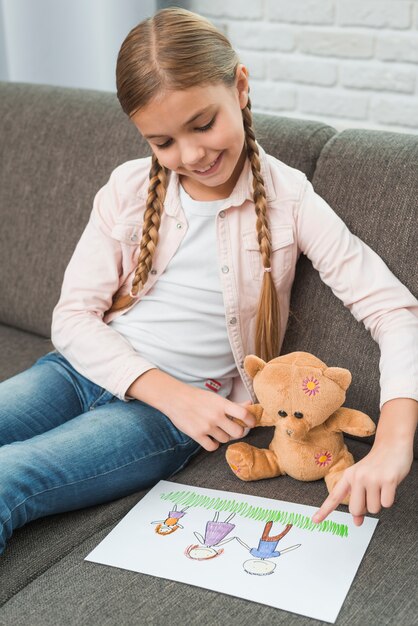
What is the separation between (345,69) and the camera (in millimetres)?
2156

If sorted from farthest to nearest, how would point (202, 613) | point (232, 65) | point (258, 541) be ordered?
point (232, 65) < point (258, 541) < point (202, 613)

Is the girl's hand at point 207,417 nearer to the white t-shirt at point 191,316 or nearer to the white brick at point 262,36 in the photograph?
the white t-shirt at point 191,316

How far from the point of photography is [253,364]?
3.91 feet

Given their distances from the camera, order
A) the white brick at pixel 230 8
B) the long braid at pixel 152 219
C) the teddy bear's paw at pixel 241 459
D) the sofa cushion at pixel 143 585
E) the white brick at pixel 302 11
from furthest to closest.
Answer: the white brick at pixel 230 8, the white brick at pixel 302 11, the long braid at pixel 152 219, the teddy bear's paw at pixel 241 459, the sofa cushion at pixel 143 585

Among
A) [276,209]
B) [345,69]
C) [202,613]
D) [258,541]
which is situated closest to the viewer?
[202,613]

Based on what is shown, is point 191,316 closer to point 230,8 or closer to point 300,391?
point 300,391

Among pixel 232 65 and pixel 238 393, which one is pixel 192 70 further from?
pixel 238 393

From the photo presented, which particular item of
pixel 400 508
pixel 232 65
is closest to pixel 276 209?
pixel 232 65

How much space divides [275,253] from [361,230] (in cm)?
14

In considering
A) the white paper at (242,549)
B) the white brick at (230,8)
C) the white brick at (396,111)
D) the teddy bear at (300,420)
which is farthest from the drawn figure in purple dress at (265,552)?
the white brick at (230,8)

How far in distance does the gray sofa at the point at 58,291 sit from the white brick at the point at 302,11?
0.69 meters

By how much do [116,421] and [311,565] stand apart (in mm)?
391

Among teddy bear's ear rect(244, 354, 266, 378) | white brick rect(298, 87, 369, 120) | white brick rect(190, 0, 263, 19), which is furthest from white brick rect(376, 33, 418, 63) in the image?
teddy bear's ear rect(244, 354, 266, 378)

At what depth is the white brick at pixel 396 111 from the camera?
2.09 meters
